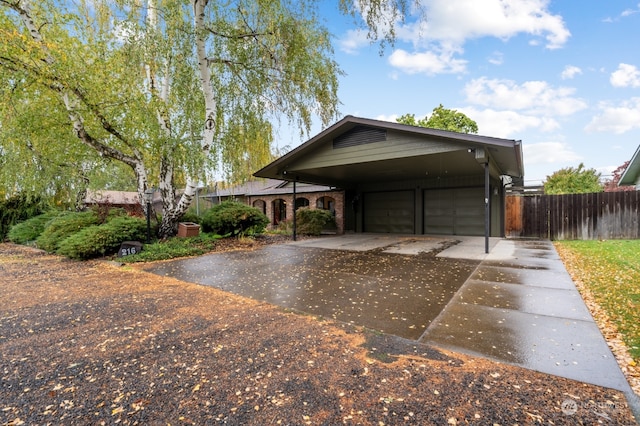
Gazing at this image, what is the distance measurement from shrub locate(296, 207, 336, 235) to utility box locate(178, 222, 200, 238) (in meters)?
4.50

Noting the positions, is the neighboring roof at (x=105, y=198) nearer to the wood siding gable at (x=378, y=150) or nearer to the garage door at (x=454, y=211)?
the wood siding gable at (x=378, y=150)

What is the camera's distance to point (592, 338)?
2701 mm

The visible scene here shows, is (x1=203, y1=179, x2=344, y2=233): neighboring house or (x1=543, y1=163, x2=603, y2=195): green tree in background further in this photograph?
(x1=543, y1=163, x2=603, y2=195): green tree in background

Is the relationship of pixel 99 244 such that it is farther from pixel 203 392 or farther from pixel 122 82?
pixel 203 392

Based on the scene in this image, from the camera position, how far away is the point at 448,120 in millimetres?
25781

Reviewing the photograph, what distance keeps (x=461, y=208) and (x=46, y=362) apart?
12.9 metres

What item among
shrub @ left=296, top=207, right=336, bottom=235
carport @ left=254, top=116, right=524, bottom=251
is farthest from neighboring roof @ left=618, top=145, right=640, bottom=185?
shrub @ left=296, top=207, right=336, bottom=235

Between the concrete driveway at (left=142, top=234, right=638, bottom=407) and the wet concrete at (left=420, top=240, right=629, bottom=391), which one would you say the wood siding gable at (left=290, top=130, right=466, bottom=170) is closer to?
the concrete driveway at (left=142, top=234, right=638, bottom=407)

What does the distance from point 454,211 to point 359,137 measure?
244 inches

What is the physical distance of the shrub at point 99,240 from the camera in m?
7.28

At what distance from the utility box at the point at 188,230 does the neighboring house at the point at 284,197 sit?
5153mm

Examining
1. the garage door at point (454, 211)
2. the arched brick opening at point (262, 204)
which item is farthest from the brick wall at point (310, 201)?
the garage door at point (454, 211)

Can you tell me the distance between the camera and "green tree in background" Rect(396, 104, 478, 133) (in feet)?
83.6

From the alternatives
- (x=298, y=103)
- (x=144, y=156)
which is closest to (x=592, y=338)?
(x=298, y=103)
